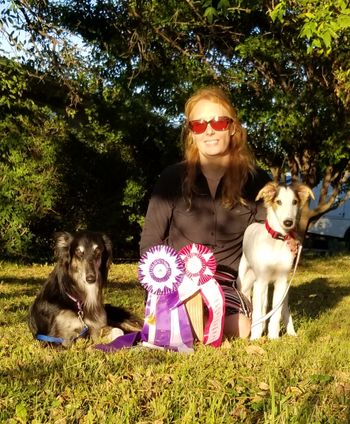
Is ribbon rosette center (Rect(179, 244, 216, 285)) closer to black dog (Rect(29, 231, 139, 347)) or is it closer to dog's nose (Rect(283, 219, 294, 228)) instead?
dog's nose (Rect(283, 219, 294, 228))

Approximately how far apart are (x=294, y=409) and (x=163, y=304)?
1584mm

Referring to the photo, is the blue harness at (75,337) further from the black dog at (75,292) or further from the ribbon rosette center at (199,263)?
the ribbon rosette center at (199,263)

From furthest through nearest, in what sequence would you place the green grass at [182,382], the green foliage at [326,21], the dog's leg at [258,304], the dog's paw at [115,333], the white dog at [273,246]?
the green foliage at [326,21] → the dog's paw at [115,333] → the dog's leg at [258,304] → the white dog at [273,246] → the green grass at [182,382]

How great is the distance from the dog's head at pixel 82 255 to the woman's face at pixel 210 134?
118 centimetres

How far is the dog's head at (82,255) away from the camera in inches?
177

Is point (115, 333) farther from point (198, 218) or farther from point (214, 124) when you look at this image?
point (214, 124)

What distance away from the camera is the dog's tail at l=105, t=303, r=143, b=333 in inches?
203

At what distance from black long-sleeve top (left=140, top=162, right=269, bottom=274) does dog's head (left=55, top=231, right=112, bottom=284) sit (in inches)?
14.7

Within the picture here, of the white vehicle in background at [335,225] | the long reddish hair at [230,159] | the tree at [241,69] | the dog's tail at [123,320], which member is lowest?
the dog's tail at [123,320]

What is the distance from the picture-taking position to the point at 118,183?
46.2 ft

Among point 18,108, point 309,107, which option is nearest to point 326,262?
point 309,107

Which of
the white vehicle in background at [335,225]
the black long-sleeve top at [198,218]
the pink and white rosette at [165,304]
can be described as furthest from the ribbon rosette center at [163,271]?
the white vehicle in background at [335,225]

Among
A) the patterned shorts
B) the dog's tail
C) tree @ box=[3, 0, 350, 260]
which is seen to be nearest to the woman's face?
the patterned shorts

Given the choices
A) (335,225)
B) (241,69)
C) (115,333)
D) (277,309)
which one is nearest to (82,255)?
(115,333)
